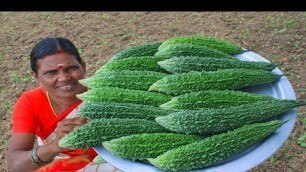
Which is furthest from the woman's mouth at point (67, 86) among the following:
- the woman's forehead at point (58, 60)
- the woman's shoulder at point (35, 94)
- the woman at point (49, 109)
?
the woman's shoulder at point (35, 94)

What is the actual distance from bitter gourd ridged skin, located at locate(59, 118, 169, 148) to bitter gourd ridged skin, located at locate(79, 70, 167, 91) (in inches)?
9.3

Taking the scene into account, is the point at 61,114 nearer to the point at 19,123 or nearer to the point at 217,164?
the point at 19,123

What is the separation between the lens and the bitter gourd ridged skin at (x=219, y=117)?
1930 mm

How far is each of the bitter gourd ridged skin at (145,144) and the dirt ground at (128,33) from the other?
2.87 metres

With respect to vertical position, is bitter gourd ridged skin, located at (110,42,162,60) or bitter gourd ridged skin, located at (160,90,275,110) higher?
bitter gourd ridged skin, located at (110,42,162,60)

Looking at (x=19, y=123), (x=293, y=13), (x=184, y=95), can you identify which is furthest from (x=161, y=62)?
(x=293, y=13)

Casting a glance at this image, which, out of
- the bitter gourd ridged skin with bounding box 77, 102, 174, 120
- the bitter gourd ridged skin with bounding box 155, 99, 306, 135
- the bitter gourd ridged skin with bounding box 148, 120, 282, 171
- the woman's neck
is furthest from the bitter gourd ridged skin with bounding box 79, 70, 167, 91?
the woman's neck

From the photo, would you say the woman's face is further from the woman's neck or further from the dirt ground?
the dirt ground

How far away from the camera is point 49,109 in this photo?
114 inches

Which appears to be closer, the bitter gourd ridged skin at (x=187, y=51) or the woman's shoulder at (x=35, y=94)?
the bitter gourd ridged skin at (x=187, y=51)

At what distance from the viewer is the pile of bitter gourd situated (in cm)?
190

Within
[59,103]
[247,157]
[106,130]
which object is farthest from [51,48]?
[247,157]

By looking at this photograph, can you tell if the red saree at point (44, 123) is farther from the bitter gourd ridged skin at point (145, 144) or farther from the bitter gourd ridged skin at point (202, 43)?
the bitter gourd ridged skin at point (145, 144)
